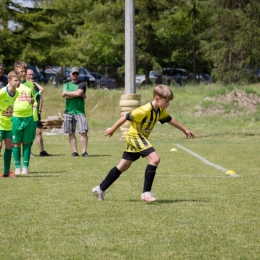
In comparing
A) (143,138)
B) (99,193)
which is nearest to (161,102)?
(143,138)

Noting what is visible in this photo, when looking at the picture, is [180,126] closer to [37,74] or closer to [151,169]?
[151,169]

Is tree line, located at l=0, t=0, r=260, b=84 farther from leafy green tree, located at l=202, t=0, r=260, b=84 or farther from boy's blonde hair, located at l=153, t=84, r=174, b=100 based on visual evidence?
boy's blonde hair, located at l=153, t=84, r=174, b=100

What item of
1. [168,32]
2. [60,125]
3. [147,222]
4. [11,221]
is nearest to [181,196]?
[147,222]

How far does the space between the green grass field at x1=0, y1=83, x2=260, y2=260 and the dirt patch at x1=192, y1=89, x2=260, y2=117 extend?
11.8m

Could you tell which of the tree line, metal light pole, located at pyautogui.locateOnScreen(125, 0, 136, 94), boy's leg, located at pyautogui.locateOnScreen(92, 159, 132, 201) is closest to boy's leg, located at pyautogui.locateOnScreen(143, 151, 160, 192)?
boy's leg, located at pyautogui.locateOnScreen(92, 159, 132, 201)

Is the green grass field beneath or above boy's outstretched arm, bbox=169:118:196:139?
beneath

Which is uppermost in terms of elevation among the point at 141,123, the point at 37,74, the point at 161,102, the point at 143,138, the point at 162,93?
the point at 162,93

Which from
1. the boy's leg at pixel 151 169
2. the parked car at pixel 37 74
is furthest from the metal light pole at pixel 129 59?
the parked car at pixel 37 74

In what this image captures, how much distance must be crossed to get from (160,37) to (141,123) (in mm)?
47797

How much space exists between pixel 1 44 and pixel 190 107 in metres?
15.7

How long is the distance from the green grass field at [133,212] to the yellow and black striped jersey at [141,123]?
0.68 meters

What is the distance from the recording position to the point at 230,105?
27.6 metres

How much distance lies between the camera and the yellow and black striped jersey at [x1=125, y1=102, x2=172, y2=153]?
7.84 metres

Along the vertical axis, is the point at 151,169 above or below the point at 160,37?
above
